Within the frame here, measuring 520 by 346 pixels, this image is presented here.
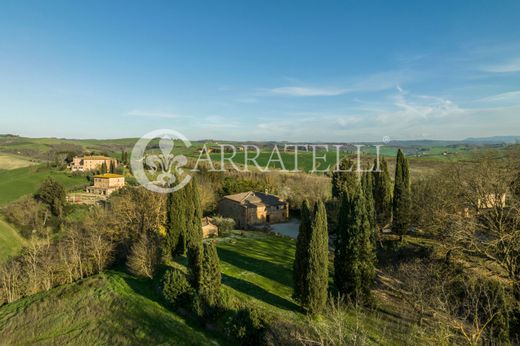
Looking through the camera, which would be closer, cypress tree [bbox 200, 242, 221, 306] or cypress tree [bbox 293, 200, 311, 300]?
cypress tree [bbox 293, 200, 311, 300]

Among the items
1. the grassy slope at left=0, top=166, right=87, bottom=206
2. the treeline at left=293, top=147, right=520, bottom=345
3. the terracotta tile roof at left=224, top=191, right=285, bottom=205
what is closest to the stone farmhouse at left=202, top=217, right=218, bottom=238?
the terracotta tile roof at left=224, top=191, right=285, bottom=205

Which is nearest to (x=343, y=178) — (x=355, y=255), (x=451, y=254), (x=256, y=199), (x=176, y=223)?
(x=256, y=199)

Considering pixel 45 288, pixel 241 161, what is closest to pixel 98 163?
pixel 241 161

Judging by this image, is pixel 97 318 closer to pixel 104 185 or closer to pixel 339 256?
pixel 339 256

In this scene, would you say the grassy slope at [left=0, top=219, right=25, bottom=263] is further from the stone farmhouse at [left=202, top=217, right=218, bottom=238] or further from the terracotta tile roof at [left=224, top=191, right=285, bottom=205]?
the terracotta tile roof at [left=224, top=191, right=285, bottom=205]

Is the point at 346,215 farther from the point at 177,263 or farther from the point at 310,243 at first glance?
the point at 177,263

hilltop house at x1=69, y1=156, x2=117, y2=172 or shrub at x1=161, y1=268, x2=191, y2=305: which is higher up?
hilltop house at x1=69, y1=156, x2=117, y2=172
